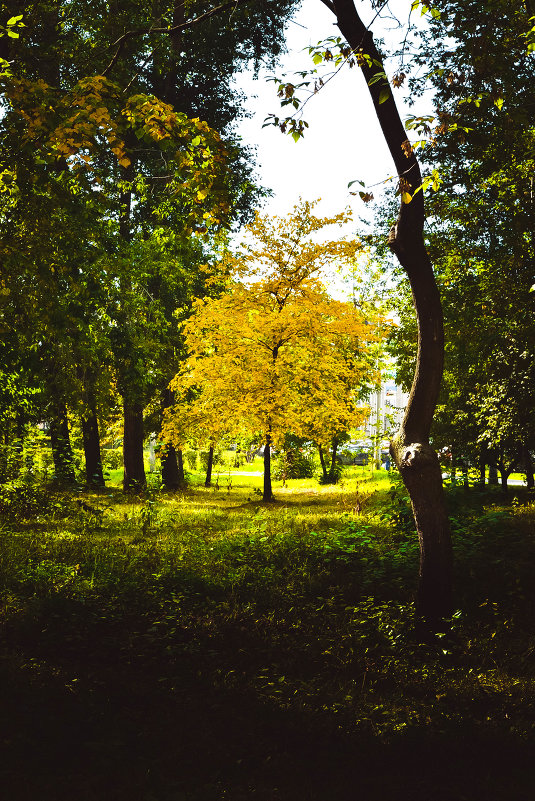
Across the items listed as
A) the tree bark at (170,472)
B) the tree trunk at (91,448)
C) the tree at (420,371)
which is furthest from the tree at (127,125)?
the tree trunk at (91,448)

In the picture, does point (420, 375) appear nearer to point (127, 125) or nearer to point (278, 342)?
point (127, 125)

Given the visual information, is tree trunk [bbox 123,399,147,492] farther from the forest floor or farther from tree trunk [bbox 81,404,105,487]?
the forest floor

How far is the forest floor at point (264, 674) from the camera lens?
315cm

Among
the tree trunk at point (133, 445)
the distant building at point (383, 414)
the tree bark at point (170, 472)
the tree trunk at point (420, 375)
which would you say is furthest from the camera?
the tree bark at point (170, 472)

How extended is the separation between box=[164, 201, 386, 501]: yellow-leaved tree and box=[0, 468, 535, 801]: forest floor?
7599 mm

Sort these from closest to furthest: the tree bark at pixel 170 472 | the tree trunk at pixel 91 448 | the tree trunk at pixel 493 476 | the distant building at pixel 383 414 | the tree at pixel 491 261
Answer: the tree at pixel 491 261
the tree trunk at pixel 493 476
the distant building at pixel 383 414
the tree bark at pixel 170 472
the tree trunk at pixel 91 448

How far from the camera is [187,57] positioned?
15695 millimetres

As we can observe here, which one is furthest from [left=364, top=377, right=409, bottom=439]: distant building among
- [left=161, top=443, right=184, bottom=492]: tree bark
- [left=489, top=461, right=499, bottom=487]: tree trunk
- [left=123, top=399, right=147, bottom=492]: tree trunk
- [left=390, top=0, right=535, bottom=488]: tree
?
[left=123, top=399, right=147, bottom=492]: tree trunk

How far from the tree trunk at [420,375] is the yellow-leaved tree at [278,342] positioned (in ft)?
33.4

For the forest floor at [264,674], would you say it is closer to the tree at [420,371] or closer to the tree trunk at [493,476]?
the tree at [420,371]

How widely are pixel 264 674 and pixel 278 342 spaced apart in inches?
482

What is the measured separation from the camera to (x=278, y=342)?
16.1m

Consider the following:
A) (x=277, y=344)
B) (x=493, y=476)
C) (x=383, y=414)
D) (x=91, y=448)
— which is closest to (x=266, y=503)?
(x=277, y=344)

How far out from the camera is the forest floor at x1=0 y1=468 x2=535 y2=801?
3.15m
